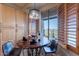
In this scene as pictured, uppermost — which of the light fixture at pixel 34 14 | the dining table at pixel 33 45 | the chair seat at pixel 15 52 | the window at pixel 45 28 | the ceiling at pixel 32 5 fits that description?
the ceiling at pixel 32 5

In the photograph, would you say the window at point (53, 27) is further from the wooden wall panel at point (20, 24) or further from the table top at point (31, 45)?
the wooden wall panel at point (20, 24)

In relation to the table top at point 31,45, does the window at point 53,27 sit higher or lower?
higher

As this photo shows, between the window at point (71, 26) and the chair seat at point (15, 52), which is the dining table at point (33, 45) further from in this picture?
the window at point (71, 26)

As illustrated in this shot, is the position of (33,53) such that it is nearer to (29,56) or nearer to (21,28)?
(29,56)

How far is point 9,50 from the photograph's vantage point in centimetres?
165

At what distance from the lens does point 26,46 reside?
1659 mm

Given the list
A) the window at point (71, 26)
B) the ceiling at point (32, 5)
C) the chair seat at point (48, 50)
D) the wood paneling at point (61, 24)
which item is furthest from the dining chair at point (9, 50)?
the window at point (71, 26)

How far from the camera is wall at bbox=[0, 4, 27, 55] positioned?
1.63 meters

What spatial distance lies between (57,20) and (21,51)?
63 cm

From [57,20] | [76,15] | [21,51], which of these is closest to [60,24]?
[57,20]

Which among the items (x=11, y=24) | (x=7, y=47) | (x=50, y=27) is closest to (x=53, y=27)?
(x=50, y=27)

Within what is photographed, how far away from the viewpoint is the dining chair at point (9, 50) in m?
1.63

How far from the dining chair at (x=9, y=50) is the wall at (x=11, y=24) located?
0.15ft

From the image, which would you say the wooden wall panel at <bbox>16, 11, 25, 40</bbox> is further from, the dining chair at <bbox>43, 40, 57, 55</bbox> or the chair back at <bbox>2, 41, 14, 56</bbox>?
the dining chair at <bbox>43, 40, 57, 55</bbox>
